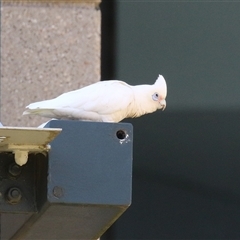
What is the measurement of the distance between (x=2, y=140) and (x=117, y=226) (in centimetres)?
305

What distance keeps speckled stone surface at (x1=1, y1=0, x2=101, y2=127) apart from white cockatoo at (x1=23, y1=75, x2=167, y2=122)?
1.27 meters

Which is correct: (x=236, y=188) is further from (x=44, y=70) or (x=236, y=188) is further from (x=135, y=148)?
(x=44, y=70)

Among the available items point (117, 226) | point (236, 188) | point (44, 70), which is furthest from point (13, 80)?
point (236, 188)

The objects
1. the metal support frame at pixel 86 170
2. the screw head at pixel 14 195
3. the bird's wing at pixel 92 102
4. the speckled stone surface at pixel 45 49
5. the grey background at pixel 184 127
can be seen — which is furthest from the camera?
the grey background at pixel 184 127

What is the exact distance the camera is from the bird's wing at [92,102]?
402 cm

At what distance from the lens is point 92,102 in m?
4.09

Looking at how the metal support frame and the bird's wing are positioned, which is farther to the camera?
the bird's wing

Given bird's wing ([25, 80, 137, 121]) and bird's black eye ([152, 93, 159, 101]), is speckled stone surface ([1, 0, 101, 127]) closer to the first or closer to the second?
bird's black eye ([152, 93, 159, 101])

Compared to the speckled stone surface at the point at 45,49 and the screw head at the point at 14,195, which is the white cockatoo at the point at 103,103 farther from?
the speckled stone surface at the point at 45,49

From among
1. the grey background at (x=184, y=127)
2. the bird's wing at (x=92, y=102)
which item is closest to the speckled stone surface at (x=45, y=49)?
the grey background at (x=184, y=127)

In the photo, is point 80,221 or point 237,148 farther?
point 237,148

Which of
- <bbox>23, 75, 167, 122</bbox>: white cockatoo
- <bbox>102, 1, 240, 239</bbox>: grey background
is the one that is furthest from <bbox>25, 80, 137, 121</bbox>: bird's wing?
<bbox>102, 1, 240, 239</bbox>: grey background

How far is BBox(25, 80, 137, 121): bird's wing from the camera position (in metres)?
4.02

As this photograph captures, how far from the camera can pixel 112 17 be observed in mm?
6254
